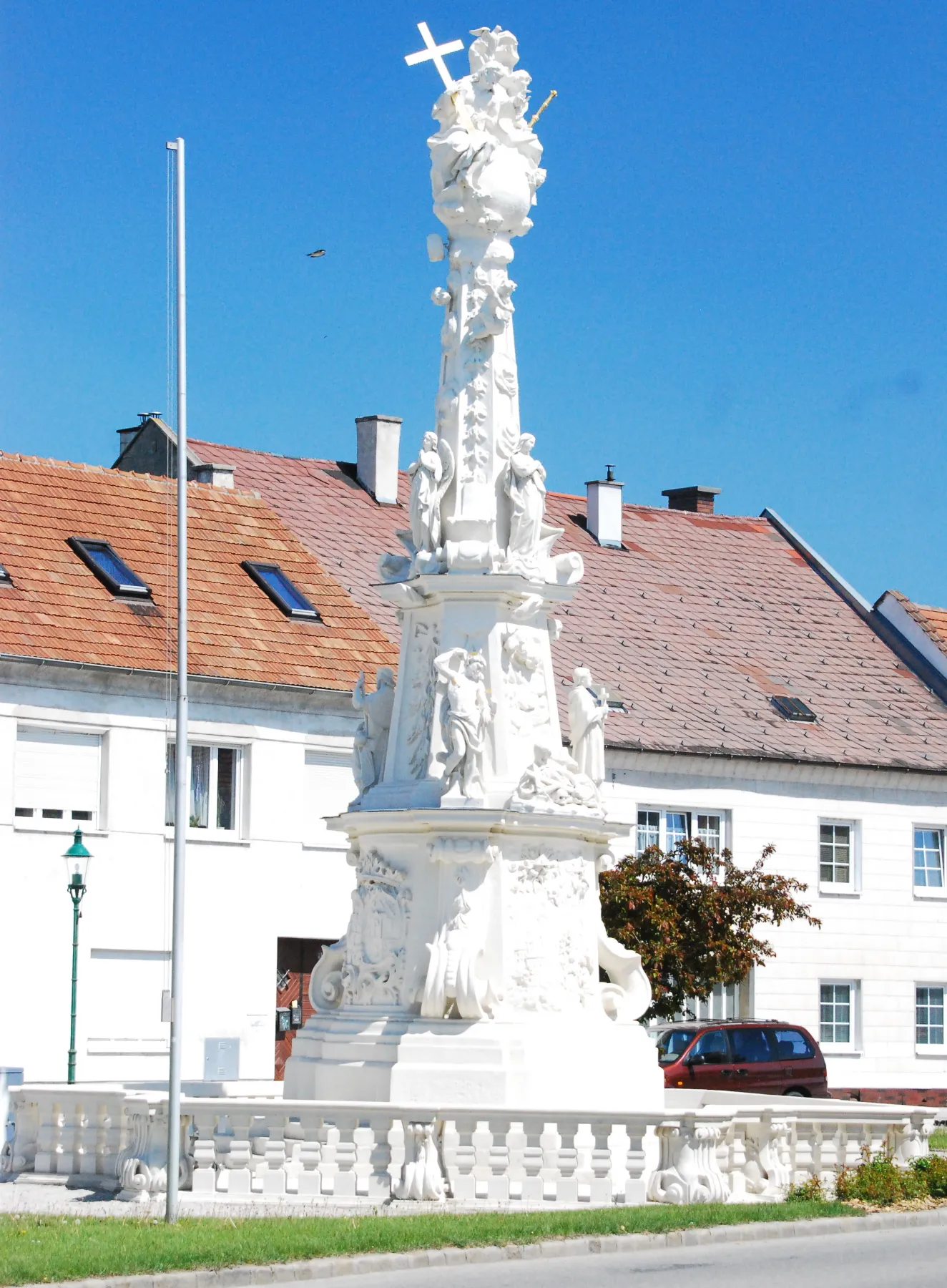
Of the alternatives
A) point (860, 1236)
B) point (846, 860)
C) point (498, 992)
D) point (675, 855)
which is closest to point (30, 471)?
point (675, 855)

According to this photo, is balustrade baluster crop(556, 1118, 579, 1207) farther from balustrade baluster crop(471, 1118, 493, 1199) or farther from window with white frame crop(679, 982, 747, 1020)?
window with white frame crop(679, 982, 747, 1020)

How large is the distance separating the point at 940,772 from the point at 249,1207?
26.3 metres

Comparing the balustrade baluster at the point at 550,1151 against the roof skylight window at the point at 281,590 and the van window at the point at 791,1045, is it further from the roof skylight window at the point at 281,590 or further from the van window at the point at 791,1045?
the roof skylight window at the point at 281,590

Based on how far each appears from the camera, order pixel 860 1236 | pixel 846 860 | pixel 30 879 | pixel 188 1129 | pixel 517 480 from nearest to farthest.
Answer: pixel 860 1236 → pixel 188 1129 → pixel 517 480 → pixel 30 879 → pixel 846 860

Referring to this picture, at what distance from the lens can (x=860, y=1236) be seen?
1745 cm

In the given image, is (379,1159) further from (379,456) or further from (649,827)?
(379,456)

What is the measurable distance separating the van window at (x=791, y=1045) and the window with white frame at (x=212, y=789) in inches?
313

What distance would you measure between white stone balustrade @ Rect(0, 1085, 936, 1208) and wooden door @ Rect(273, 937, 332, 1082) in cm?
1541

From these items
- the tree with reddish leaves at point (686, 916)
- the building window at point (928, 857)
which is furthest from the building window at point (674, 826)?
the building window at point (928, 857)

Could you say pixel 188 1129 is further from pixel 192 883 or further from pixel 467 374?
pixel 192 883

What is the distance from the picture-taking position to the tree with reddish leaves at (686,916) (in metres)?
34.0

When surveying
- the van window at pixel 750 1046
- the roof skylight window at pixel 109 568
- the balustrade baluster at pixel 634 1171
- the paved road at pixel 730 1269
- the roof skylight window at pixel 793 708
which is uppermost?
the roof skylight window at pixel 109 568

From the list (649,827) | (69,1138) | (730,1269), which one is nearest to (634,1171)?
(730,1269)

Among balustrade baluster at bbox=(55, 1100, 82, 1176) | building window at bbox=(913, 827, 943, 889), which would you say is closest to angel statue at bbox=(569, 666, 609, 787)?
balustrade baluster at bbox=(55, 1100, 82, 1176)
